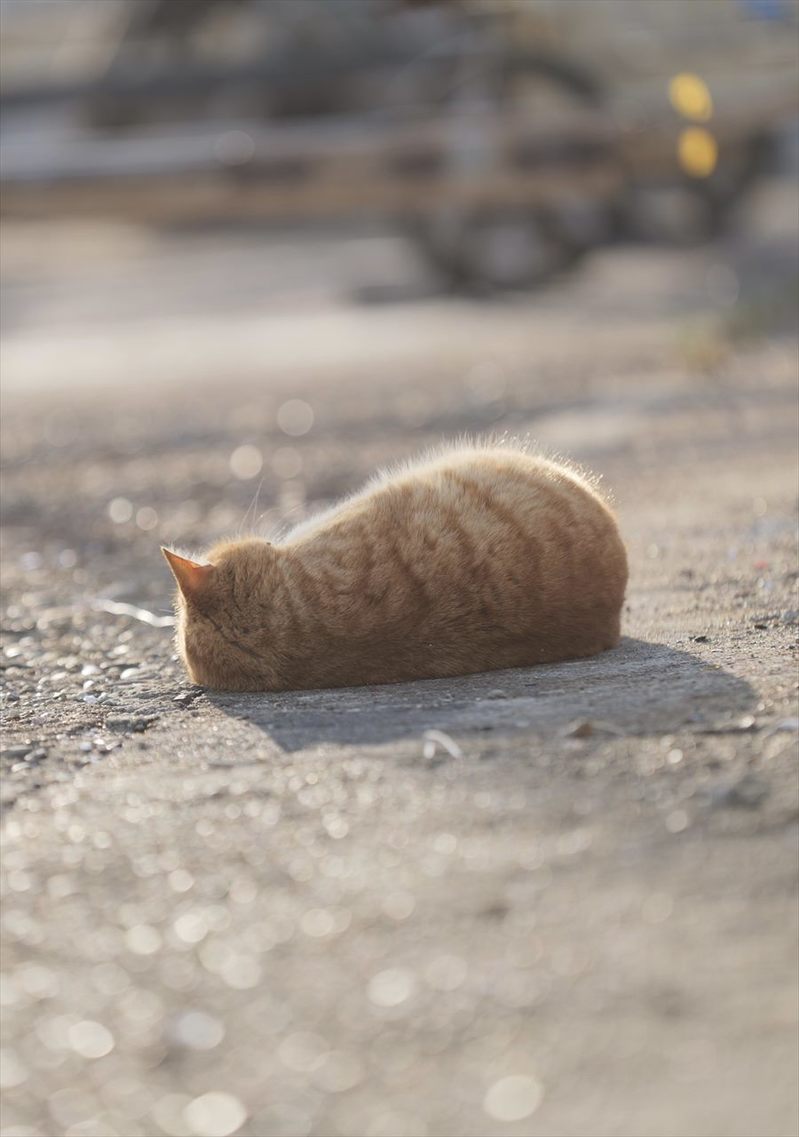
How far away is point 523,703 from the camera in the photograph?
11.1 ft

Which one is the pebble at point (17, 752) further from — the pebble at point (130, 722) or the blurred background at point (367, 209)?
the blurred background at point (367, 209)

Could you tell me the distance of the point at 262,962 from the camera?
2479mm

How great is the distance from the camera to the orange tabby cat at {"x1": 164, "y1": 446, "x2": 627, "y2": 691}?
367 centimetres

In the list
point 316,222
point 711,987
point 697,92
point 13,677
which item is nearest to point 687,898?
point 711,987

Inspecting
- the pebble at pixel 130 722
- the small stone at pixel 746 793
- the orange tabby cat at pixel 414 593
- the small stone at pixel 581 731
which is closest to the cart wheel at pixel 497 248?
the orange tabby cat at pixel 414 593

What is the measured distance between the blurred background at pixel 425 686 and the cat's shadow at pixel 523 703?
0.01 meters

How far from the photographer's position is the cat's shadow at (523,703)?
3211mm

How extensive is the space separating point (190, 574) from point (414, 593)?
52cm

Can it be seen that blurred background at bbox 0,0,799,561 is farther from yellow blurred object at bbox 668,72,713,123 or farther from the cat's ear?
the cat's ear

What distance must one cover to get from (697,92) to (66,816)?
7.69 metres

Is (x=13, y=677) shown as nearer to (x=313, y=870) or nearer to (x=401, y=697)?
(x=401, y=697)

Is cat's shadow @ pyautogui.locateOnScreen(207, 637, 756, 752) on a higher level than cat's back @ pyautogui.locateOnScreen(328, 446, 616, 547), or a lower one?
lower

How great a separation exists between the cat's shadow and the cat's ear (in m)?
0.24

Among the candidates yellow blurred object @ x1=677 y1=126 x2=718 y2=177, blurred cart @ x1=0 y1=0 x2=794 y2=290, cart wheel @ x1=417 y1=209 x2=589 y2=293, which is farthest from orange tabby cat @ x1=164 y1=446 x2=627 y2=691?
cart wheel @ x1=417 y1=209 x2=589 y2=293
